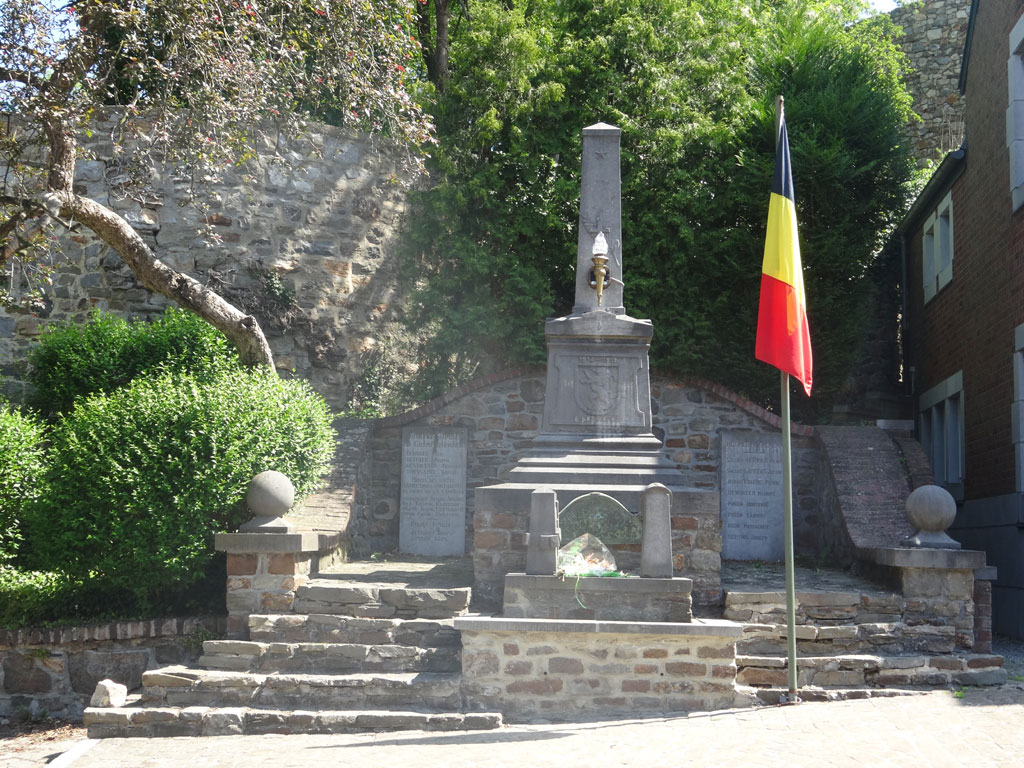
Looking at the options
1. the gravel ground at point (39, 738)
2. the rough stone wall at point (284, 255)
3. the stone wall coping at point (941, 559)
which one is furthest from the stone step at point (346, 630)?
the rough stone wall at point (284, 255)

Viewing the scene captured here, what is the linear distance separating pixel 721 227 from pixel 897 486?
3968 mm

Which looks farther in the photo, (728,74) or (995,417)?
(728,74)

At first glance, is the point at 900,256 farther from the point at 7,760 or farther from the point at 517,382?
the point at 7,760

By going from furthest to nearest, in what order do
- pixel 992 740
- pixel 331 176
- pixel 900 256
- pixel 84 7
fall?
pixel 900 256
pixel 331 176
pixel 84 7
pixel 992 740

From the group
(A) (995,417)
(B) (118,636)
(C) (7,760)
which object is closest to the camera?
(C) (7,760)

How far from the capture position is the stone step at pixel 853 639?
7168 mm

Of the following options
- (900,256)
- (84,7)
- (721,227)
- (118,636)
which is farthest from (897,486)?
(84,7)

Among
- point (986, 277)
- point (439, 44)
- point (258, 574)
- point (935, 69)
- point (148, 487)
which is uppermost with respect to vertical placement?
point (935, 69)

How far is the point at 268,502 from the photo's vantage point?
7.34 metres

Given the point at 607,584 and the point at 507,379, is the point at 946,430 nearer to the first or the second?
the point at 507,379

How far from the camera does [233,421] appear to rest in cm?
788

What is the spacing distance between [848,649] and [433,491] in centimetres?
494

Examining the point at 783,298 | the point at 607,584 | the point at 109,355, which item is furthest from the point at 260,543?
the point at 109,355

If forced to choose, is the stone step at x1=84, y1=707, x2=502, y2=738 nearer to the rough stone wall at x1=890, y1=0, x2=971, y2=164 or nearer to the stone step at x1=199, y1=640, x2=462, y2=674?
the stone step at x1=199, y1=640, x2=462, y2=674
